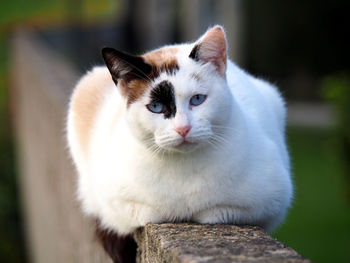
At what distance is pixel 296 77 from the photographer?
1128cm

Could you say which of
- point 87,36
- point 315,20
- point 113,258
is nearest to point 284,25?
point 315,20

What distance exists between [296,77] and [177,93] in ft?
31.4

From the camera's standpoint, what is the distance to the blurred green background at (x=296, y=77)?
6027 mm

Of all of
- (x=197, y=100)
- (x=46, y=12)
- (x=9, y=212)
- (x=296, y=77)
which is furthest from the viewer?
(x=46, y=12)

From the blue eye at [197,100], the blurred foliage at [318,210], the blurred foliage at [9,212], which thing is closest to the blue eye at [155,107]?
the blue eye at [197,100]

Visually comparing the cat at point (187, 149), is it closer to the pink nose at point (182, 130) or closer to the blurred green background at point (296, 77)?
the pink nose at point (182, 130)

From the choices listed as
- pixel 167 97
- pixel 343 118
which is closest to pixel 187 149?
pixel 167 97

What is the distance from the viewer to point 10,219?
35.4ft

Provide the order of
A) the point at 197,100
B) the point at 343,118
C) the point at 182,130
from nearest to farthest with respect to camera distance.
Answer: the point at 182,130 < the point at 197,100 < the point at 343,118

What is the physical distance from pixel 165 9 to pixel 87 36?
2.32 metres

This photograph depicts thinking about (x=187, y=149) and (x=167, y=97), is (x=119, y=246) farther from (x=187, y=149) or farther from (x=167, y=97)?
(x=167, y=97)

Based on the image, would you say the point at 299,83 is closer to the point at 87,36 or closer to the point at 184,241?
the point at 87,36

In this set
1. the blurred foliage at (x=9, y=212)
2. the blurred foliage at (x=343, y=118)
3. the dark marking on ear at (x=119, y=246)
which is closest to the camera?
the dark marking on ear at (x=119, y=246)

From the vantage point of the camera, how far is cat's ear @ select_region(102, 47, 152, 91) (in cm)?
215
